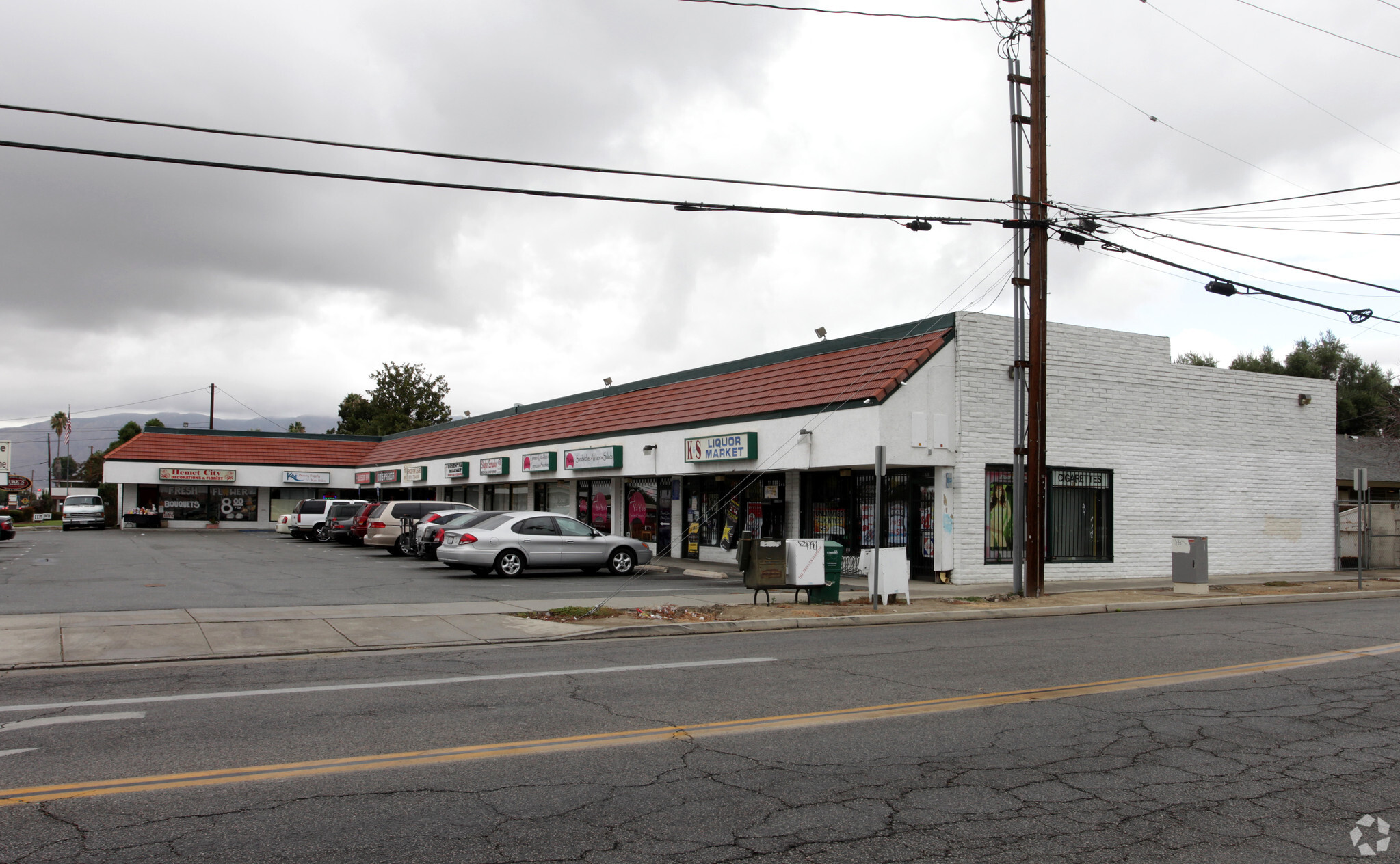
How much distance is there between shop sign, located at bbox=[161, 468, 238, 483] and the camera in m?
49.9

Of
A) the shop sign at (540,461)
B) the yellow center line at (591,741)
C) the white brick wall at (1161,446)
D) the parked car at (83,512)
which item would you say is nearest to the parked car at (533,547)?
the white brick wall at (1161,446)

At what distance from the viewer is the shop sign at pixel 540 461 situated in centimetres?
3312

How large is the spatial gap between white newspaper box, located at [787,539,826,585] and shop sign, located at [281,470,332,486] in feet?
144

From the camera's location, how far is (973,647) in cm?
1183

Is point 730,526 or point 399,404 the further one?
point 399,404

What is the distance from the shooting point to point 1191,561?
19.3 meters

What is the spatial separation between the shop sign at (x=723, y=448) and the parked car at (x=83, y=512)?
124 ft

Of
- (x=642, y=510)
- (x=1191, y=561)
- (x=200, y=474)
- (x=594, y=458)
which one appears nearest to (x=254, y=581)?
(x=594, y=458)

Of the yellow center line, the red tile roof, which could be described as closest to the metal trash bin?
the red tile roof

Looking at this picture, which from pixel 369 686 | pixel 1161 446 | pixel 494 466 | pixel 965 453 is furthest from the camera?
pixel 494 466

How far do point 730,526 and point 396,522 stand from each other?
418 inches

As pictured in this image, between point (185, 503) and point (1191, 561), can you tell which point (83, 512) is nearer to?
point (185, 503)

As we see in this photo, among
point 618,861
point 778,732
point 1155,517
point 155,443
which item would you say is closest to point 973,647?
point 778,732

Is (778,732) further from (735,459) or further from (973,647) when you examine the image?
(735,459)
